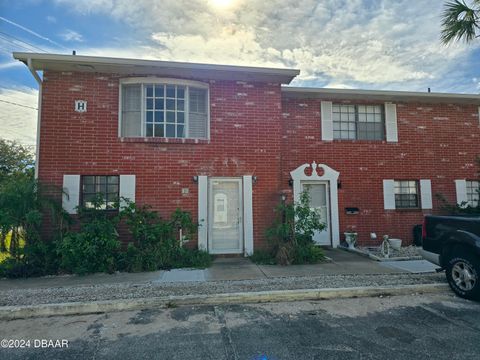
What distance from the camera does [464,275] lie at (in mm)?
4883

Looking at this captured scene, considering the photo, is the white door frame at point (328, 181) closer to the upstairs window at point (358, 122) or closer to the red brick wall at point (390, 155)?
the red brick wall at point (390, 155)

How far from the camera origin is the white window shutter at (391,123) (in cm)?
992

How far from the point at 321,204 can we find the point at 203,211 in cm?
405

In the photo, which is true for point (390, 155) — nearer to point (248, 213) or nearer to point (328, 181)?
point (328, 181)

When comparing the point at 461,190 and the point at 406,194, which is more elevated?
the point at 461,190

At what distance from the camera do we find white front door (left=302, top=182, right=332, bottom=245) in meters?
9.48

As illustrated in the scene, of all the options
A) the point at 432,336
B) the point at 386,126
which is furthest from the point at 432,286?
the point at 386,126

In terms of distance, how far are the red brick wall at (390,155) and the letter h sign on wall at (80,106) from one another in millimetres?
5876

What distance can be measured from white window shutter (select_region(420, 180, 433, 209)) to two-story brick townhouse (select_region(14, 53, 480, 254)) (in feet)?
0.12

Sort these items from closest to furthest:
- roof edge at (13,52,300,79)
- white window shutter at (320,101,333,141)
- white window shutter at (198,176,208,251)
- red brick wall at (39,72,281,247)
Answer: roof edge at (13,52,300,79), red brick wall at (39,72,281,247), white window shutter at (198,176,208,251), white window shutter at (320,101,333,141)

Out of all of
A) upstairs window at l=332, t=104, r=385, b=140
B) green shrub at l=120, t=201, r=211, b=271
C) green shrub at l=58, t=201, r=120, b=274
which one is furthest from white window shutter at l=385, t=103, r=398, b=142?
green shrub at l=58, t=201, r=120, b=274

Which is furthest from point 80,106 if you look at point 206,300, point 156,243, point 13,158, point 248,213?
point 13,158

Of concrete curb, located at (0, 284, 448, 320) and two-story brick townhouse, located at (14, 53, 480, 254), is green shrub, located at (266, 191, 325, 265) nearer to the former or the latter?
two-story brick townhouse, located at (14, 53, 480, 254)

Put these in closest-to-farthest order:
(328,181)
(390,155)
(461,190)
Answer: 1. (328,181)
2. (390,155)
3. (461,190)
